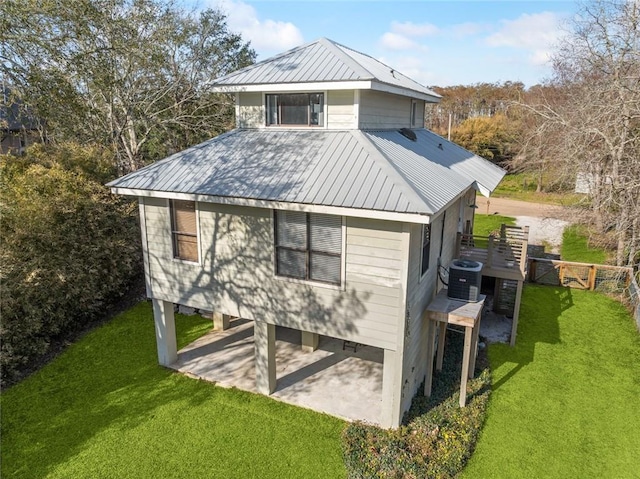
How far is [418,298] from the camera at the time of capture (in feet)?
28.1

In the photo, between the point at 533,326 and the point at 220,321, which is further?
the point at 533,326

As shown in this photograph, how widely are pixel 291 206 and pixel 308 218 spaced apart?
23.9 inches

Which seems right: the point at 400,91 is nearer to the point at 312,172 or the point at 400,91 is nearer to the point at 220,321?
the point at 312,172

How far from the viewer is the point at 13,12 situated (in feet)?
28.8

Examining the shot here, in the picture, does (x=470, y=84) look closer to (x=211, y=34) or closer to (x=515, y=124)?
(x=515, y=124)

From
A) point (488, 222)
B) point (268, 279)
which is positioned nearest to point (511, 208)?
point (488, 222)

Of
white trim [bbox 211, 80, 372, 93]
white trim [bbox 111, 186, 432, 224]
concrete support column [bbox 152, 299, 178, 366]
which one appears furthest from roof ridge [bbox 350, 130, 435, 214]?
concrete support column [bbox 152, 299, 178, 366]

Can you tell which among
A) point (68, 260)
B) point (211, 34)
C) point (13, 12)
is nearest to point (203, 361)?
point (68, 260)

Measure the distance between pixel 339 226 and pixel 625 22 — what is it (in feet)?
53.4

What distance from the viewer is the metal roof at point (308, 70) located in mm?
9352

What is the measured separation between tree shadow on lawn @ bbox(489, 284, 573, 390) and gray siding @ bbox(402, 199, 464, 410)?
92.3 inches

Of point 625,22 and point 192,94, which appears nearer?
point 625,22

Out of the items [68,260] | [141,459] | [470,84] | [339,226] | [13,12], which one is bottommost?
[141,459]

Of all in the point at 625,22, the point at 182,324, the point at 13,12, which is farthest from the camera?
the point at 625,22
